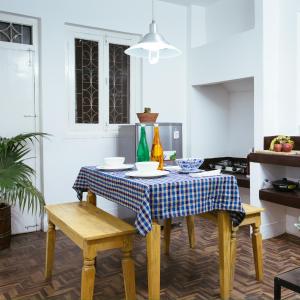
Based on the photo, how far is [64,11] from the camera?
415 centimetres

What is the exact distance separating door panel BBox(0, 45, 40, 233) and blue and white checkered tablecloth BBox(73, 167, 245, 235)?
6.39ft

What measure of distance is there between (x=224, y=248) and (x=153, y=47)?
1.61m

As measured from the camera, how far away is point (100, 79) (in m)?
4.54

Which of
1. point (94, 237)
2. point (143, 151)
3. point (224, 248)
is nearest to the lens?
point (94, 237)

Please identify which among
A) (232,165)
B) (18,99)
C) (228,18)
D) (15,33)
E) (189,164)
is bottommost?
(232,165)

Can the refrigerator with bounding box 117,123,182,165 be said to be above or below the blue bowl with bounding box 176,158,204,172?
above

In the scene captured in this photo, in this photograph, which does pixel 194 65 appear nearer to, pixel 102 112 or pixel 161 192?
pixel 102 112

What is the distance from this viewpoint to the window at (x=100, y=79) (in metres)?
4.37

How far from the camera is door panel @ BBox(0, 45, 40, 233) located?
391 cm

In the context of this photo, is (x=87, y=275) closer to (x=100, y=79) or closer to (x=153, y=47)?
(x=153, y=47)

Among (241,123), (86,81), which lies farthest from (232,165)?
(86,81)

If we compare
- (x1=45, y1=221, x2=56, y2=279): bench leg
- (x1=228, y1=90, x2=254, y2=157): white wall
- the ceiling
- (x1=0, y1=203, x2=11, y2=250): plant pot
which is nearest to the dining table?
(x1=45, y1=221, x2=56, y2=279): bench leg

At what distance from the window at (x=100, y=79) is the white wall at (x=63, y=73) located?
5.2 inches

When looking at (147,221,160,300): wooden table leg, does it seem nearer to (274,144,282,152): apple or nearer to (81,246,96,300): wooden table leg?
(81,246,96,300): wooden table leg
